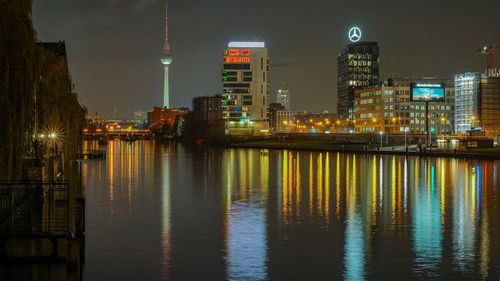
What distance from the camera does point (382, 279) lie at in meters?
18.4

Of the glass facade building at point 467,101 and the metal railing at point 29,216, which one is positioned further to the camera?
the glass facade building at point 467,101

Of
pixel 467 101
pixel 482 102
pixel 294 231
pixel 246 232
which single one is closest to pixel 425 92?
pixel 294 231

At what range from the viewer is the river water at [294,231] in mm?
19641

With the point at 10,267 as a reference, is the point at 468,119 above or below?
above

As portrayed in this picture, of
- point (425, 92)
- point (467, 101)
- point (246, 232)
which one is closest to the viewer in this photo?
point (246, 232)

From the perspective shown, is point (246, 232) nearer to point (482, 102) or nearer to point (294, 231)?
point (294, 231)

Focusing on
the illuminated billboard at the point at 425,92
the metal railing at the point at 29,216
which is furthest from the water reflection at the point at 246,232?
the illuminated billboard at the point at 425,92

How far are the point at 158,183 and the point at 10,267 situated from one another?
30.7 meters

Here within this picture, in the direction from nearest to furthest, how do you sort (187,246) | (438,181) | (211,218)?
(187,246) → (211,218) → (438,181)

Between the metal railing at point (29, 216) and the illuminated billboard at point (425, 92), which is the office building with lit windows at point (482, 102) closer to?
the illuminated billboard at point (425, 92)

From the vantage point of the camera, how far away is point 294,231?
26.2 m

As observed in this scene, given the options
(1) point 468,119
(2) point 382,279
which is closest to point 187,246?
(2) point 382,279

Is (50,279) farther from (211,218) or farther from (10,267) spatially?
(211,218)

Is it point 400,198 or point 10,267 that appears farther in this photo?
point 400,198
